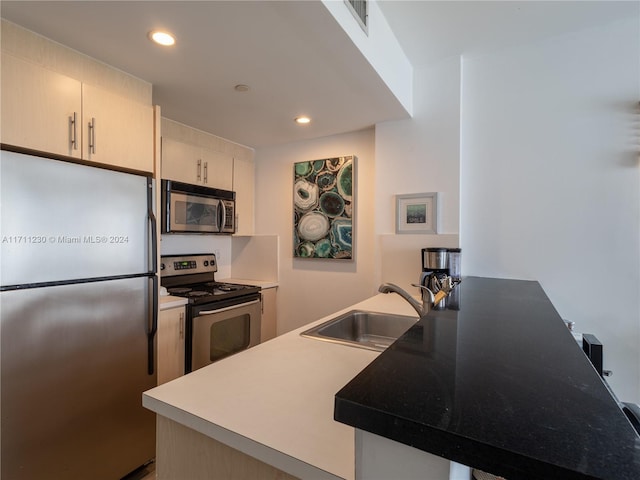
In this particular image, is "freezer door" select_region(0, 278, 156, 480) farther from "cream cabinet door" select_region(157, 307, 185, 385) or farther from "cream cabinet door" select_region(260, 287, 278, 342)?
"cream cabinet door" select_region(260, 287, 278, 342)

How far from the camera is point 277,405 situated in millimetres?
809

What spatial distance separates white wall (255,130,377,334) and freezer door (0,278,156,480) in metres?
1.50

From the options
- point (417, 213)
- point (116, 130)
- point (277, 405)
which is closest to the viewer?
point (277, 405)

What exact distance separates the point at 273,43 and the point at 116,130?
929 mm

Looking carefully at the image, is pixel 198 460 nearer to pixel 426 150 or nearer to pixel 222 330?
pixel 222 330

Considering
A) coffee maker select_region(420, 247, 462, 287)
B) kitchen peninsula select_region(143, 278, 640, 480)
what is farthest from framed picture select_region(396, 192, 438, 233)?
kitchen peninsula select_region(143, 278, 640, 480)

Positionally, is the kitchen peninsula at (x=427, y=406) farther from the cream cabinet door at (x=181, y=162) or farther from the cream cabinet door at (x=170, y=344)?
the cream cabinet door at (x=181, y=162)

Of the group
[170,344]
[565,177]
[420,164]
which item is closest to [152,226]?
[170,344]

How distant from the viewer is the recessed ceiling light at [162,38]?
1441mm

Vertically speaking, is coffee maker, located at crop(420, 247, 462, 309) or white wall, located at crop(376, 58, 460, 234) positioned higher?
white wall, located at crop(376, 58, 460, 234)

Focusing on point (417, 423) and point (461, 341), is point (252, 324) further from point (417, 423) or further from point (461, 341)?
point (417, 423)

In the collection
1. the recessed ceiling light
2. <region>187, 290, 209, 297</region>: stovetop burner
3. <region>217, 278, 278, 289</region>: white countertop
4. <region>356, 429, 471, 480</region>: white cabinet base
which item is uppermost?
the recessed ceiling light

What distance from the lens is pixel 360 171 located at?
2801 millimetres

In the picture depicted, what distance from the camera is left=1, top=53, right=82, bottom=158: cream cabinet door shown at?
4.30 feet
